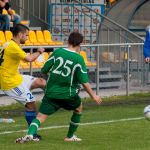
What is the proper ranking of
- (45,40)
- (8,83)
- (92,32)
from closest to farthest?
(8,83)
(45,40)
(92,32)

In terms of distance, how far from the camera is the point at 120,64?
2180 centimetres

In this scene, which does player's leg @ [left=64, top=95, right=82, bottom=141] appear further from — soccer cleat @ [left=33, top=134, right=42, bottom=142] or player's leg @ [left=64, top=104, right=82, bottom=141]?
soccer cleat @ [left=33, top=134, right=42, bottom=142]

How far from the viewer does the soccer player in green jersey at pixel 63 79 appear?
1221 centimetres

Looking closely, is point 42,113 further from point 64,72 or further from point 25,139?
point 64,72

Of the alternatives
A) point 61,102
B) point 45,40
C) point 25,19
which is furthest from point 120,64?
point 61,102

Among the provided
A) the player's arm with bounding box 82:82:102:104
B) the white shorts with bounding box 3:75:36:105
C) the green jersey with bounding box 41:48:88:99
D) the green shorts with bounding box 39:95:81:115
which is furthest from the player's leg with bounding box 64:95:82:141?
the white shorts with bounding box 3:75:36:105

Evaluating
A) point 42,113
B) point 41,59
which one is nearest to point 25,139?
point 42,113

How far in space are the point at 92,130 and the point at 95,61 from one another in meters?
7.11

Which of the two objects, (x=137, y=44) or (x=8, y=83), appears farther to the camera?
(x=137, y=44)

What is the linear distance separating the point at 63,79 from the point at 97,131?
6.69ft

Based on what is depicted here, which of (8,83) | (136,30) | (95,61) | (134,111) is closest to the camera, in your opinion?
(8,83)

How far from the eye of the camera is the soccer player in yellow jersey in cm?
1312

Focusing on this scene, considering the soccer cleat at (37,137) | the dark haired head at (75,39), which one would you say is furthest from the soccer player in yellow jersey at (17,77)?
the dark haired head at (75,39)

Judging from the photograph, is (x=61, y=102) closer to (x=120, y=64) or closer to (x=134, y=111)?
(x=134, y=111)
